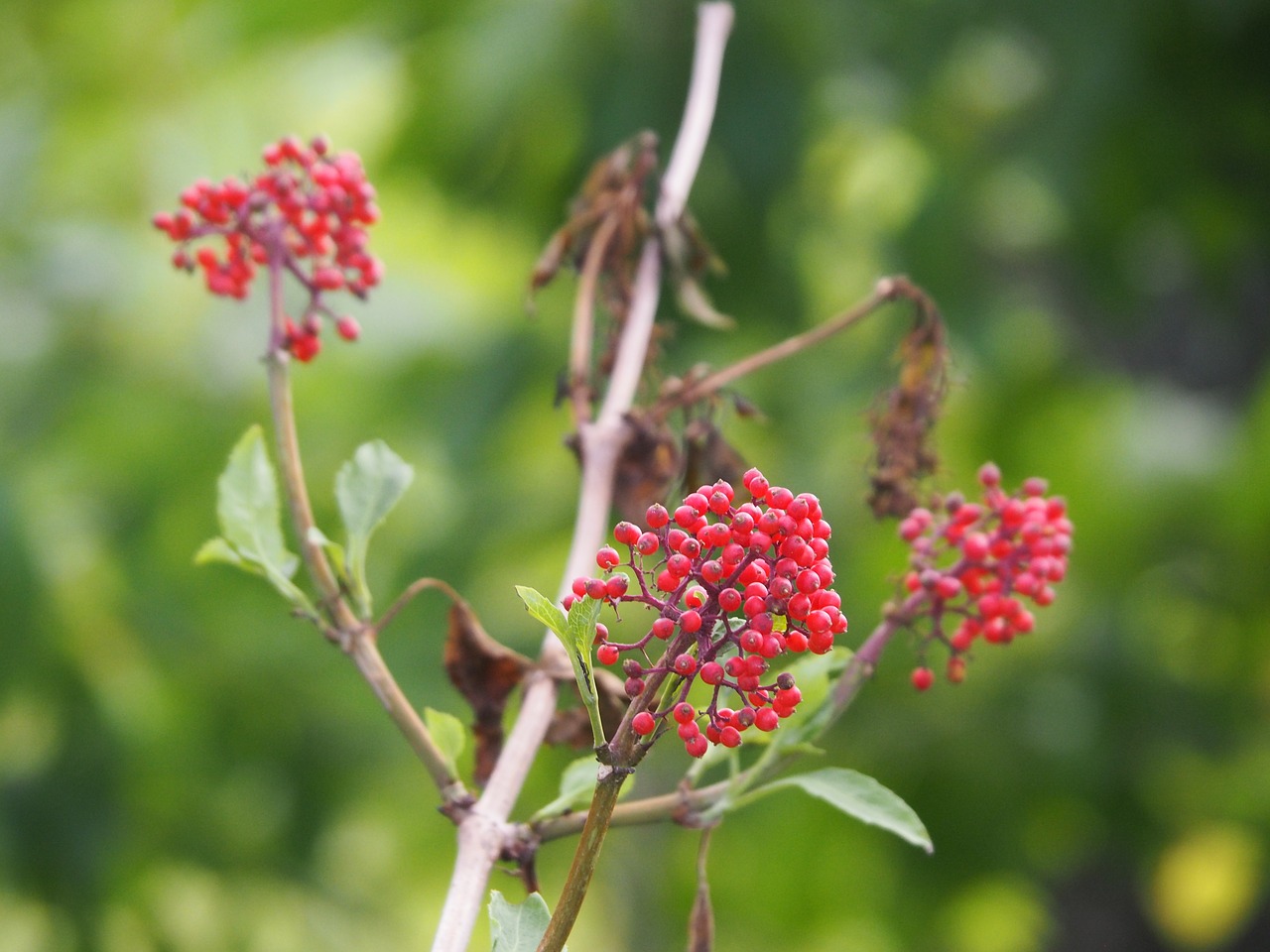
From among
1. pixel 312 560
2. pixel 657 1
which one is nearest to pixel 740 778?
pixel 312 560

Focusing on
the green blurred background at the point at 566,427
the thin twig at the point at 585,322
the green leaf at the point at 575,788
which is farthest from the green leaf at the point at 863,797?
the green blurred background at the point at 566,427

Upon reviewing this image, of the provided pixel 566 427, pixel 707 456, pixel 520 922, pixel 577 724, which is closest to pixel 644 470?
pixel 707 456

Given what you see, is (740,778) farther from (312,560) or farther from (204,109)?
(204,109)

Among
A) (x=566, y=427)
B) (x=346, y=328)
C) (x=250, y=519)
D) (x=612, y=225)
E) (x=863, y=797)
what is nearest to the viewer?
(x=863, y=797)

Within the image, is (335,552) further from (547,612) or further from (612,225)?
(612,225)

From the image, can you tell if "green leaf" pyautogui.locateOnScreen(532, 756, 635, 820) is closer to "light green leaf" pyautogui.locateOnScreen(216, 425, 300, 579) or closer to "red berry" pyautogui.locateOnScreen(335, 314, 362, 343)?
"light green leaf" pyautogui.locateOnScreen(216, 425, 300, 579)

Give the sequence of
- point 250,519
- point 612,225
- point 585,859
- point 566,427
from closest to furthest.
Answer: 1. point 585,859
2. point 250,519
3. point 612,225
4. point 566,427
